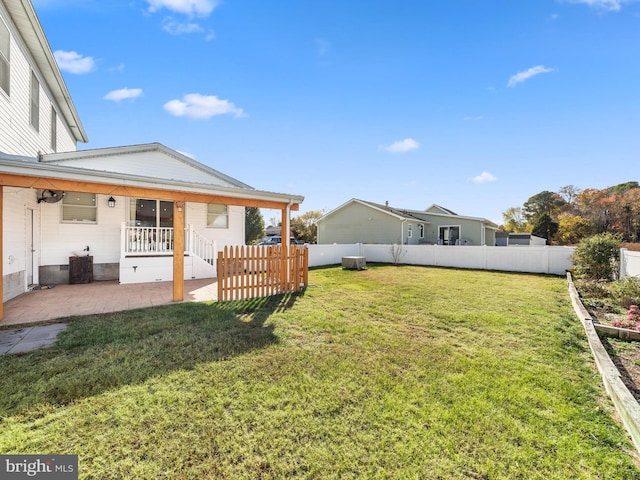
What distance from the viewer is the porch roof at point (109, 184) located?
5.09 meters

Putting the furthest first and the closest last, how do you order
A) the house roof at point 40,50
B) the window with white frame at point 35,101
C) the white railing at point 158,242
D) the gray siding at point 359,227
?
1. the gray siding at point 359,227
2. the white railing at point 158,242
3. the window with white frame at point 35,101
4. the house roof at point 40,50

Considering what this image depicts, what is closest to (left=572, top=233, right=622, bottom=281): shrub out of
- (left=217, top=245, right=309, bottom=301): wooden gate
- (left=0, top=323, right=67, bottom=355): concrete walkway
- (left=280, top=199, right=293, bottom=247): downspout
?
Answer: (left=217, top=245, right=309, bottom=301): wooden gate

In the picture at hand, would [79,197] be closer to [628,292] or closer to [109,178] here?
[109,178]

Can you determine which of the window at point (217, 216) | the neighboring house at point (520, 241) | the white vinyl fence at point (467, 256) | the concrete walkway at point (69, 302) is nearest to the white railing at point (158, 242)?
the window at point (217, 216)

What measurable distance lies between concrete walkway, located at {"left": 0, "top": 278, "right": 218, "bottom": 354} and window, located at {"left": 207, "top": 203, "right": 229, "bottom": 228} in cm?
312

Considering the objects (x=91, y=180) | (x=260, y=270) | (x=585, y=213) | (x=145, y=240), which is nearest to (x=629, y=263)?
(x=260, y=270)

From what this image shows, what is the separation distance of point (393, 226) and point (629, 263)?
13.3 meters

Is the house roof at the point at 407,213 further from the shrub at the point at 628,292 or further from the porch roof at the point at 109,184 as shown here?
the porch roof at the point at 109,184

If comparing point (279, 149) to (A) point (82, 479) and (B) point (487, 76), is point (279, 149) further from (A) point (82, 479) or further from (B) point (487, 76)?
(A) point (82, 479)

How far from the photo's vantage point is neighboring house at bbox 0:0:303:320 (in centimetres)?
611

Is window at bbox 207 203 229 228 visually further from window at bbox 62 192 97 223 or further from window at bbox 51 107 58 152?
window at bbox 51 107 58 152

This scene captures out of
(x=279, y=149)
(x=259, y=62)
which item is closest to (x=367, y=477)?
(x=259, y=62)

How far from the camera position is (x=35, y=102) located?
8203 mm

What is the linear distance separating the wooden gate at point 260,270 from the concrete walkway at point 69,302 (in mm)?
747
